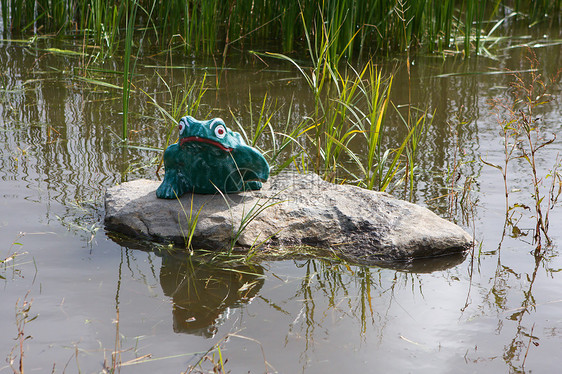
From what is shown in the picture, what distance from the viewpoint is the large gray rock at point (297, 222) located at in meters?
2.98

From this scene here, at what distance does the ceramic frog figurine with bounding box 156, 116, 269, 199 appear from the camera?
3.05 metres

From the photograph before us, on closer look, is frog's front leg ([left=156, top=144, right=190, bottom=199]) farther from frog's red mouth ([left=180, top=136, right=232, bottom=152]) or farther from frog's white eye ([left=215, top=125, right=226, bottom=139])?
frog's white eye ([left=215, top=125, right=226, bottom=139])

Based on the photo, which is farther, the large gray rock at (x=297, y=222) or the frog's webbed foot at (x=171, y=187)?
the frog's webbed foot at (x=171, y=187)

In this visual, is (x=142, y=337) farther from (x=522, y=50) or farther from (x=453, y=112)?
(x=522, y=50)

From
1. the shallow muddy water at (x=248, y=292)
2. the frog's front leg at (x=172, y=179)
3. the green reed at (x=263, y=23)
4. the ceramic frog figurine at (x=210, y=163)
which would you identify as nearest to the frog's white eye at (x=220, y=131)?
the ceramic frog figurine at (x=210, y=163)

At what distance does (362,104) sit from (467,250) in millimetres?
2466

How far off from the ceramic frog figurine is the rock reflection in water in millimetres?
462

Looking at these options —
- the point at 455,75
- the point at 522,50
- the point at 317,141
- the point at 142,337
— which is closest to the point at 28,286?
the point at 142,337

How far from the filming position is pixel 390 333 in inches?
93.0

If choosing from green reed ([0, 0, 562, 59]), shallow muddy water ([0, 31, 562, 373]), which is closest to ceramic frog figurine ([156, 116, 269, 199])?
shallow muddy water ([0, 31, 562, 373])

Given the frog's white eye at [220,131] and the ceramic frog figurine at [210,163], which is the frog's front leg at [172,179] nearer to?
the ceramic frog figurine at [210,163]

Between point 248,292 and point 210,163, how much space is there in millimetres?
777

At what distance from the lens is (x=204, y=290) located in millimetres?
2625

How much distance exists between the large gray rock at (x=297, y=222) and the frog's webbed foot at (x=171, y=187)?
0.04m
